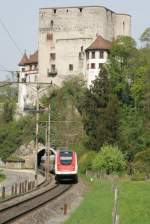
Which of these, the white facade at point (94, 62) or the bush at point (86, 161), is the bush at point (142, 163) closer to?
the bush at point (86, 161)

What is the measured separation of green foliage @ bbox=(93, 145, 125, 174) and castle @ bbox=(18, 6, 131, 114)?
46.4m

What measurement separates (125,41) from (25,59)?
104 ft

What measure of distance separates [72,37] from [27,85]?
14072 millimetres

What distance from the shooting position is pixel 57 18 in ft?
440

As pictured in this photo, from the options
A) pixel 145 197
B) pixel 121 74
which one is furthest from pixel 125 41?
pixel 145 197

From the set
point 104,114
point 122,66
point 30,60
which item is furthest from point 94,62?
point 104,114

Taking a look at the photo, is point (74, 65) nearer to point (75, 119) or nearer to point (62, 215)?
point (75, 119)

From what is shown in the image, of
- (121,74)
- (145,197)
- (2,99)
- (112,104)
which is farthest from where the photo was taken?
(2,99)

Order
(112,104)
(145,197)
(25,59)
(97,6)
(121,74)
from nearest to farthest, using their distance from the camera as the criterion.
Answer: (145,197)
(112,104)
(121,74)
(97,6)
(25,59)

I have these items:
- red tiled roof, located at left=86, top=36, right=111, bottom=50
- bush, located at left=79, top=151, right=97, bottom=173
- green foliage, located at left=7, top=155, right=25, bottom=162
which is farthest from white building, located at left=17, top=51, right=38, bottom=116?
bush, located at left=79, top=151, right=97, bottom=173

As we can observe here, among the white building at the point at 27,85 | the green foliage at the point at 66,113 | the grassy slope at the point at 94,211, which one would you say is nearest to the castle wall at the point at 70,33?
the green foliage at the point at 66,113

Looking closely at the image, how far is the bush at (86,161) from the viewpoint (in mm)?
92062

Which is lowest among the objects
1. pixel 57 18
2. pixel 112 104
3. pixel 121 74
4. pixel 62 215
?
pixel 62 215

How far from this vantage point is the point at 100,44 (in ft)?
417
